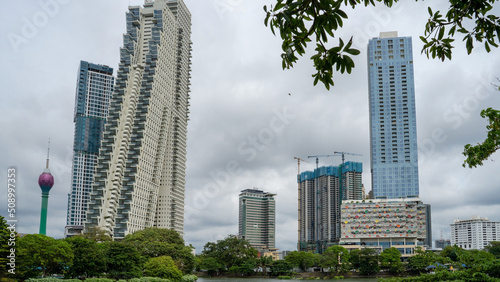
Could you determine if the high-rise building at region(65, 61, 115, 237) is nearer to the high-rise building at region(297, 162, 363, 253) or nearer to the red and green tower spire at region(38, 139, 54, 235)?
the red and green tower spire at region(38, 139, 54, 235)

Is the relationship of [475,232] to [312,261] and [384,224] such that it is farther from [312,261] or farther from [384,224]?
[312,261]

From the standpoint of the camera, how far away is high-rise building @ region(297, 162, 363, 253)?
557ft

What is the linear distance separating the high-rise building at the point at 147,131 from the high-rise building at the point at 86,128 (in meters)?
65.2

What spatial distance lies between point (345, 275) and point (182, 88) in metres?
60.7

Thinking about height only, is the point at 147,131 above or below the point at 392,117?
below

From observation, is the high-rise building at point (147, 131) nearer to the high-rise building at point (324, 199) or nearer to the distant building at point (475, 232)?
the high-rise building at point (324, 199)

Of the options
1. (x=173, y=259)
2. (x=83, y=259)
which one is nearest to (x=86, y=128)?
(x=173, y=259)

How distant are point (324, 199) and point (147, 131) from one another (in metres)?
96.6

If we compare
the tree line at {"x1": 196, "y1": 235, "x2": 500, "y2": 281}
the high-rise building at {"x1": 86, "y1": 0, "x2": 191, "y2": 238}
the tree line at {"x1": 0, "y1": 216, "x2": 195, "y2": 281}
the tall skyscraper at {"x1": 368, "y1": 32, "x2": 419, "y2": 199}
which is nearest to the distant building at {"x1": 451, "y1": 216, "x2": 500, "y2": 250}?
the tall skyscraper at {"x1": 368, "y1": 32, "x2": 419, "y2": 199}

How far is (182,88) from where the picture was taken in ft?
393

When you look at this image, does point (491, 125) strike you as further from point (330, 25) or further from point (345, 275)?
point (345, 275)

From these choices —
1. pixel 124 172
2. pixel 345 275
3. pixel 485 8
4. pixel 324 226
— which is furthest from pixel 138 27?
pixel 485 8

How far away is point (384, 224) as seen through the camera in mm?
119250

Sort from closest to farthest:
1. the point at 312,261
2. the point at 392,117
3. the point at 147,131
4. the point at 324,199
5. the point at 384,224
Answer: the point at 312,261
the point at 147,131
the point at 384,224
the point at 392,117
the point at 324,199
